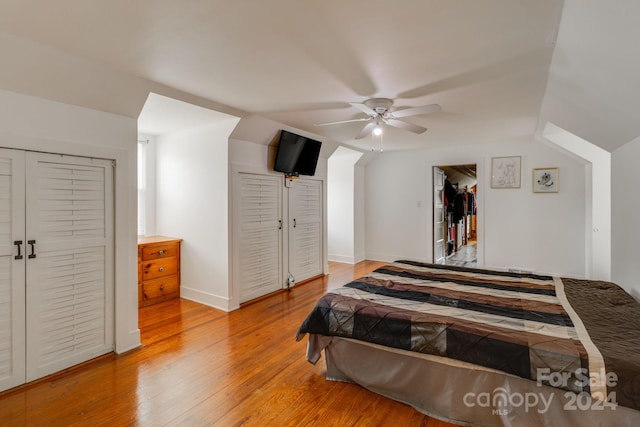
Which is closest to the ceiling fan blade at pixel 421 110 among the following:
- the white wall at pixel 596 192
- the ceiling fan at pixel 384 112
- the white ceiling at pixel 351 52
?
the ceiling fan at pixel 384 112

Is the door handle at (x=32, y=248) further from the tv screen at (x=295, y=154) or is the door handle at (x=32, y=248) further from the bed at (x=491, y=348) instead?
the tv screen at (x=295, y=154)

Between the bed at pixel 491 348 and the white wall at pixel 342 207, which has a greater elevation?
the white wall at pixel 342 207

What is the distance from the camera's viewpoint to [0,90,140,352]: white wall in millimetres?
2113

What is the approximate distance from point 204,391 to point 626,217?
357 centimetres

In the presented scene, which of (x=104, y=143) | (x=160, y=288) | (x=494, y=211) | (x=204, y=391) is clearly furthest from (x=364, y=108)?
(x=494, y=211)

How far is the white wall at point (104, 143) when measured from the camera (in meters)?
2.11

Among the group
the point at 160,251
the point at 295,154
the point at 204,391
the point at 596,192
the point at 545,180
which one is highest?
the point at 295,154

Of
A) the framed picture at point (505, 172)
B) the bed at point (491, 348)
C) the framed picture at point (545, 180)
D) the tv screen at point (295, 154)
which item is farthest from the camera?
the framed picture at point (505, 172)

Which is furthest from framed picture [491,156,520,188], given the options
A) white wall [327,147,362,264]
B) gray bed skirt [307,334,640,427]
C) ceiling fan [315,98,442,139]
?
gray bed skirt [307,334,640,427]

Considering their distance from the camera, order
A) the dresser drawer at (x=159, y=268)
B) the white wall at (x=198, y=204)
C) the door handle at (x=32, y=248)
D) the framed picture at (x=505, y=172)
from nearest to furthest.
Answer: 1. the door handle at (x=32, y=248)
2. the white wall at (x=198, y=204)
3. the dresser drawer at (x=159, y=268)
4. the framed picture at (x=505, y=172)

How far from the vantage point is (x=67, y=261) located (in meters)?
2.38

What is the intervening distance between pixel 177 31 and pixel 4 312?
7.31ft

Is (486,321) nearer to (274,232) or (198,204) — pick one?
(274,232)

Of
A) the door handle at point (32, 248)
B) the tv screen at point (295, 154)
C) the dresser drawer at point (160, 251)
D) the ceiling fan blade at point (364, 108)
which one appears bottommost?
the dresser drawer at point (160, 251)
